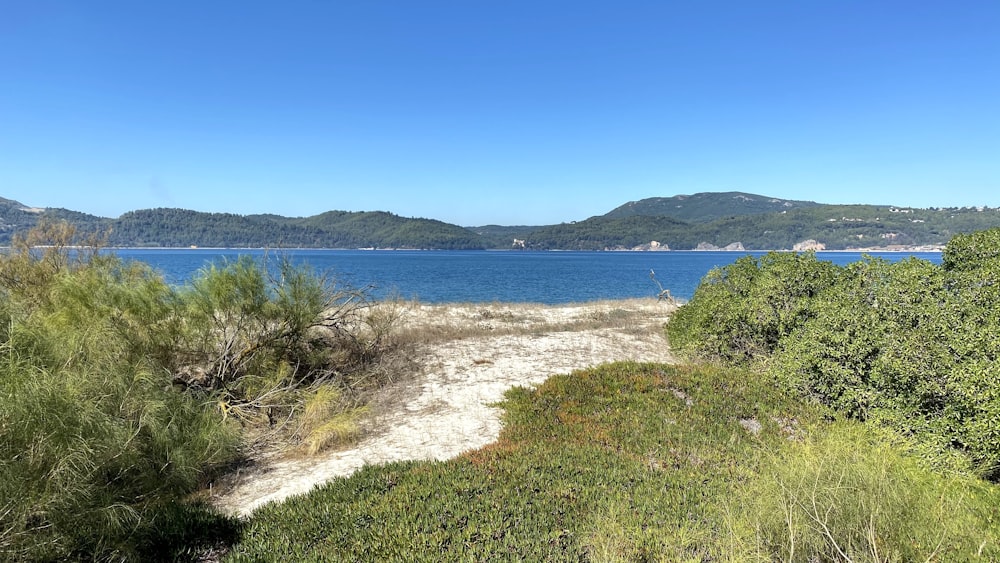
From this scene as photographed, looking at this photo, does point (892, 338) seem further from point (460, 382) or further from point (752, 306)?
point (460, 382)

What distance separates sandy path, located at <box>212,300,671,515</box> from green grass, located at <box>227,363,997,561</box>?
3.00 ft

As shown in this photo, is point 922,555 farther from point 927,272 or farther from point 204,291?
point 204,291

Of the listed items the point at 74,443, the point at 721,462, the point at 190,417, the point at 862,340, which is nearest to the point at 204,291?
the point at 190,417

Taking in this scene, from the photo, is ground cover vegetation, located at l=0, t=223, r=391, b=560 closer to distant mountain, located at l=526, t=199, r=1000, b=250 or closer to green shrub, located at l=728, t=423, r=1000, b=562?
green shrub, located at l=728, t=423, r=1000, b=562

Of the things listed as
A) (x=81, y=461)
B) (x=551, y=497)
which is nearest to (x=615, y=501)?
(x=551, y=497)

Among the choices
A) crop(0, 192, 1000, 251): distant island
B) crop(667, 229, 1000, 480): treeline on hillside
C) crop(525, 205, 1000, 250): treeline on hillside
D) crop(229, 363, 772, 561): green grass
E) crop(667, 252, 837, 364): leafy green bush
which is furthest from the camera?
crop(0, 192, 1000, 251): distant island

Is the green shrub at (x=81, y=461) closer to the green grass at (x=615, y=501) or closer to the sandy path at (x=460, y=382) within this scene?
the sandy path at (x=460, y=382)

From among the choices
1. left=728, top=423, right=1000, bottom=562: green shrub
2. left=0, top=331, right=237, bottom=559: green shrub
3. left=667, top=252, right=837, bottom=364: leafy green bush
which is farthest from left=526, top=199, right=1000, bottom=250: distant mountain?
left=0, top=331, right=237, bottom=559: green shrub

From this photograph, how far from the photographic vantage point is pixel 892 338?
6.00m

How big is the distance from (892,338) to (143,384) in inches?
375

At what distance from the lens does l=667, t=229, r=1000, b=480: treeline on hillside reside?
505 cm

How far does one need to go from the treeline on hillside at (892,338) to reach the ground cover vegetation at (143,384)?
24.1ft

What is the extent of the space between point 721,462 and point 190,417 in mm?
6649

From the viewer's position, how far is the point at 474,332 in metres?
14.8
